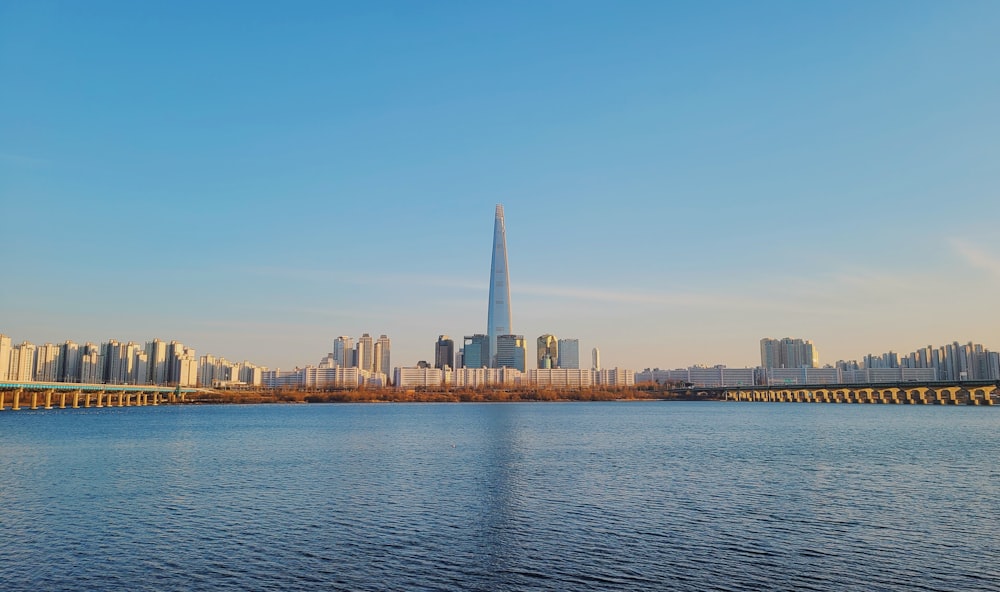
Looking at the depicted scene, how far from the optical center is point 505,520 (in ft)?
115

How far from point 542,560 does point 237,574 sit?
1213 centimetres

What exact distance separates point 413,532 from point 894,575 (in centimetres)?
2042

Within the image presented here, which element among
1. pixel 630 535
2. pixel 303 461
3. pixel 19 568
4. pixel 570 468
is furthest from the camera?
pixel 303 461

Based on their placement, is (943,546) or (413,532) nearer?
(943,546)

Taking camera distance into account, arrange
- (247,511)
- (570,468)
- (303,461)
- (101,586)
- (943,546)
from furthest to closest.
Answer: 1. (303,461)
2. (570,468)
3. (247,511)
4. (943,546)
5. (101,586)

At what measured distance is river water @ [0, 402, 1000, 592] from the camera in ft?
84.2

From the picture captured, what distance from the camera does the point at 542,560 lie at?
27719mm

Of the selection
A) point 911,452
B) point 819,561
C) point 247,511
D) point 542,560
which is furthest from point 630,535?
point 911,452

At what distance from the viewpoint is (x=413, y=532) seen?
1278 inches

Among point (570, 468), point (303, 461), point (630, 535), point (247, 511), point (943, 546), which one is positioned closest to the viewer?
point (943, 546)

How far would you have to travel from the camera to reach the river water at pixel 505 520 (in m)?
25.7

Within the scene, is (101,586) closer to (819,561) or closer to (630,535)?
(630,535)

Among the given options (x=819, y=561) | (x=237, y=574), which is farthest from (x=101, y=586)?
(x=819, y=561)

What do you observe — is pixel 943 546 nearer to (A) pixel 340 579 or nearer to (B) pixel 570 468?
(A) pixel 340 579
